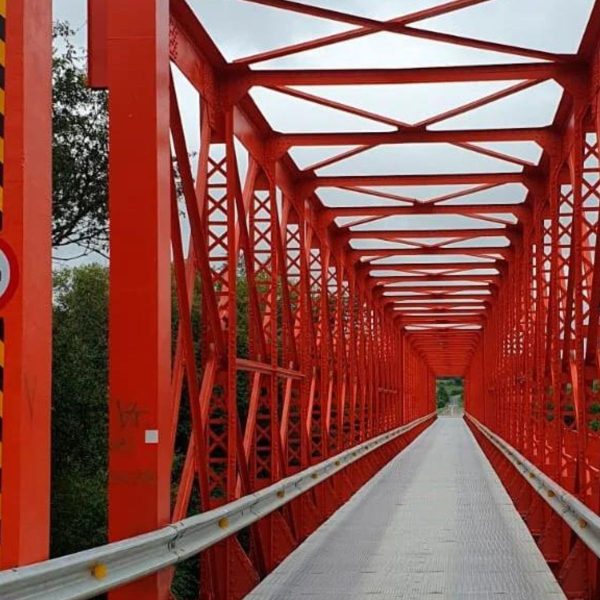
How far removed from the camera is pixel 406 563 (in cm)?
1114

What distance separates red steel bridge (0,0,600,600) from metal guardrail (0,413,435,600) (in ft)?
0.06

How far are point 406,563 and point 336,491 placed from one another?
7.17m

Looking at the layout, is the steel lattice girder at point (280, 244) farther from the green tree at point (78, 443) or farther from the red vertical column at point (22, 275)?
the green tree at point (78, 443)

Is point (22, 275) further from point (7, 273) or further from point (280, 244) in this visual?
point (280, 244)

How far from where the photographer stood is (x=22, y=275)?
4.41 metres

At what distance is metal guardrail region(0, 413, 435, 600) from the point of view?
441cm

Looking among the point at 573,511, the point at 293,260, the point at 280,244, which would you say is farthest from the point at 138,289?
the point at 293,260

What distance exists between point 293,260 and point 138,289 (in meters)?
12.7

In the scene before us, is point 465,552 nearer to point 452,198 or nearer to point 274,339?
point 274,339

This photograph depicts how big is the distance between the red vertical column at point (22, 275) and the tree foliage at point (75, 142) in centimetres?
1484

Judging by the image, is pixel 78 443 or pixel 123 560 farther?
pixel 78 443

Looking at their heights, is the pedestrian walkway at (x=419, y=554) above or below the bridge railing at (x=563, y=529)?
below

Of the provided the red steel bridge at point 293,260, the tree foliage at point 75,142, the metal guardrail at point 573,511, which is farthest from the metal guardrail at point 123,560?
the tree foliage at point 75,142

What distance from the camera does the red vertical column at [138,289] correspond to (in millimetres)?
7035
